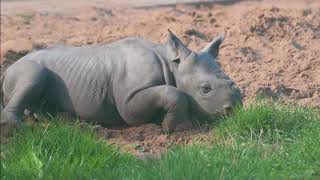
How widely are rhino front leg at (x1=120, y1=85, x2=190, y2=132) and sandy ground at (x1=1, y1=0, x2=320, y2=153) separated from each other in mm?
112

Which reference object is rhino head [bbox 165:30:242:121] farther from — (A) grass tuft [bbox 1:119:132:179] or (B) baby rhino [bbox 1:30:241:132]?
(A) grass tuft [bbox 1:119:132:179]

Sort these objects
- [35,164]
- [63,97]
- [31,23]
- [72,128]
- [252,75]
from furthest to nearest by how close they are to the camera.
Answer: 1. [31,23]
2. [252,75]
3. [63,97]
4. [72,128]
5. [35,164]

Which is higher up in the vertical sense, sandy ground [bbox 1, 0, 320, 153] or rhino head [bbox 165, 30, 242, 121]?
rhino head [bbox 165, 30, 242, 121]

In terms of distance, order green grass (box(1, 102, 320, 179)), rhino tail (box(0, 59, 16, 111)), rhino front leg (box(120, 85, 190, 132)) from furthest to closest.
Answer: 1. rhino tail (box(0, 59, 16, 111))
2. rhino front leg (box(120, 85, 190, 132))
3. green grass (box(1, 102, 320, 179))

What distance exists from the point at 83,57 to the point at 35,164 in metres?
2.47

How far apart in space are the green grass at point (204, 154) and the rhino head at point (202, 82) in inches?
17.1

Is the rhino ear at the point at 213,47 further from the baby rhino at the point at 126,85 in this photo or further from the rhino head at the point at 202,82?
the rhino head at the point at 202,82

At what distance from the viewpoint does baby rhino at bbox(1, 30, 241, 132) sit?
346 inches

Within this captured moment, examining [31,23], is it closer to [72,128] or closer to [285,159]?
[72,128]

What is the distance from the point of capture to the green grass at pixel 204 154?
6.89m

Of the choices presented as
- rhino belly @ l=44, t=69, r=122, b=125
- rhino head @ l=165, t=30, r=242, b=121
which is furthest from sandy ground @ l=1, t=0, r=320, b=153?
rhino head @ l=165, t=30, r=242, b=121

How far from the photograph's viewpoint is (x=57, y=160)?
723cm

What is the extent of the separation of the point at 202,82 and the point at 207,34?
269 cm

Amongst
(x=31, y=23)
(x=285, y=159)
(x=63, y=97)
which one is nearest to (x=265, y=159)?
(x=285, y=159)
